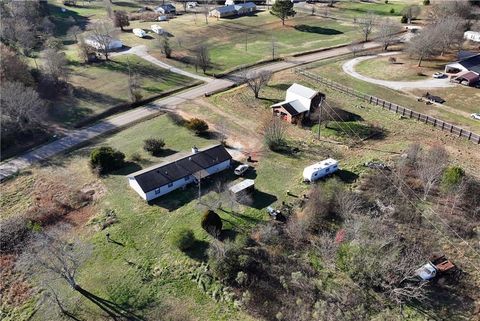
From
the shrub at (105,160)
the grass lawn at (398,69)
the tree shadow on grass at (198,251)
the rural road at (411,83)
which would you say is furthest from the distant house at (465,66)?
the shrub at (105,160)

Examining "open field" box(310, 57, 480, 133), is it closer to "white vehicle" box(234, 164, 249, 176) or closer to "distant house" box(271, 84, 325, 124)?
"distant house" box(271, 84, 325, 124)

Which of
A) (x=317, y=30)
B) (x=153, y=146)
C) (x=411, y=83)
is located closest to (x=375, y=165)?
(x=153, y=146)

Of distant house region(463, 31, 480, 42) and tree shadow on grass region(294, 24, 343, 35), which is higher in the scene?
distant house region(463, 31, 480, 42)

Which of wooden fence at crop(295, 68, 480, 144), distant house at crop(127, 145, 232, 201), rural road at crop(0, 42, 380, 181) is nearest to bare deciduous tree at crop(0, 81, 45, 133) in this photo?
rural road at crop(0, 42, 380, 181)

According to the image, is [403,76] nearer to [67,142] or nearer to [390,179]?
[390,179]

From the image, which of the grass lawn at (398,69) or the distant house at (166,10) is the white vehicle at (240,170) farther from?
the distant house at (166,10)

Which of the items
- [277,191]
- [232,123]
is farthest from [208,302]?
[232,123]
